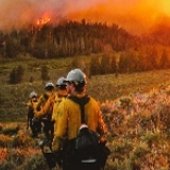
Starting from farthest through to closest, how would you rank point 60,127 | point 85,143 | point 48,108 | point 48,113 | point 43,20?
point 43,20
point 48,108
point 48,113
point 60,127
point 85,143

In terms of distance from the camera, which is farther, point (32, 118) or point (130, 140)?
point (32, 118)

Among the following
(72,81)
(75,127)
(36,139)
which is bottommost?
(36,139)

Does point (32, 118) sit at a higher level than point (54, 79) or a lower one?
lower

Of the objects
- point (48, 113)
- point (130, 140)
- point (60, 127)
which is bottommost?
point (130, 140)

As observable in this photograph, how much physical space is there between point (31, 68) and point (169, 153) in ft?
89.8

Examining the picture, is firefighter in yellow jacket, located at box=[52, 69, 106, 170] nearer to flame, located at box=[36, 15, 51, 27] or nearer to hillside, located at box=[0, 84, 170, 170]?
hillside, located at box=[0, 84, 170, 170]

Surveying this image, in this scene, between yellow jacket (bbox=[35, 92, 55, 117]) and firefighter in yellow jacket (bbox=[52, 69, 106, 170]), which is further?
yellow jacket (bbox=[35, 92, 55, 117])

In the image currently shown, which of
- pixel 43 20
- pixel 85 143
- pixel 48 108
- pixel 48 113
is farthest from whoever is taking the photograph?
pixel 43 20

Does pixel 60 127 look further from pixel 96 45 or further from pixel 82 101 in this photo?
pixel 96 45

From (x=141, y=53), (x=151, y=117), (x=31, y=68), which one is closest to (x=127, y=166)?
(x=151, y=117)

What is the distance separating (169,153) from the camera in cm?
1404

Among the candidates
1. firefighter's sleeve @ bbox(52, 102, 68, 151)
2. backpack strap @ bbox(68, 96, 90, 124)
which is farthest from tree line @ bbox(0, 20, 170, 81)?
firefighter's sleeve @ bbox(52, 102, 68, 151)

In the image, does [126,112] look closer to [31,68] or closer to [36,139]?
[36,139]

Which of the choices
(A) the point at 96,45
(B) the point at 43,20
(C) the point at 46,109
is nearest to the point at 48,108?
(C) the point at 46,109
